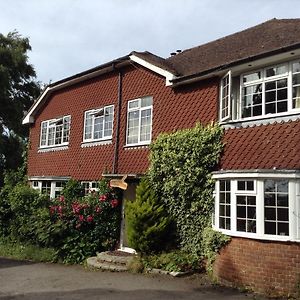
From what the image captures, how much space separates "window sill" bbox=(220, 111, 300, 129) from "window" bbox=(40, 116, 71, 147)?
369 inches

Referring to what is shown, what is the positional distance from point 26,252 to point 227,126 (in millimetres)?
→ 9217

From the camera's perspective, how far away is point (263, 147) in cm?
1166

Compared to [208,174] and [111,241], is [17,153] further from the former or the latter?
[208,174]

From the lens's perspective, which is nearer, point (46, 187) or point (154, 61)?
point (154, 61)

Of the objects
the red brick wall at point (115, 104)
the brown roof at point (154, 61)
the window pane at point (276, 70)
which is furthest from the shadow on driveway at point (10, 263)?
the window pane at point (276, 70)

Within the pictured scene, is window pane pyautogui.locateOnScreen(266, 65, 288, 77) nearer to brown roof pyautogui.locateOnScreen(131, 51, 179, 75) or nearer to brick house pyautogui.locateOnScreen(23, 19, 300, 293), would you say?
brick house pyautogui.locateOnScreen(23, 19, 300, 293)

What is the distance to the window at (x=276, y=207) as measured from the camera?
34.7 feet

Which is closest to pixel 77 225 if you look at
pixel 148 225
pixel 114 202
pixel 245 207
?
pixel 114 202

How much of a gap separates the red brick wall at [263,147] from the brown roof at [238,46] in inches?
76.6

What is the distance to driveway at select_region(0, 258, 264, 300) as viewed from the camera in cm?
1014

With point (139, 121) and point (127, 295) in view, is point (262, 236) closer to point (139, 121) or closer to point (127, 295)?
point (127, 295)

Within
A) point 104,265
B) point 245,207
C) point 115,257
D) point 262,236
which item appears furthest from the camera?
point 115,257

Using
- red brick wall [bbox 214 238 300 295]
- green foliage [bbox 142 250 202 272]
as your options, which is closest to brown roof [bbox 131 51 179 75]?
green foliage [bbox 142 250 202 272]

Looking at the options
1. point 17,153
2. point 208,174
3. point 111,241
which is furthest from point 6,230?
point 17,153
